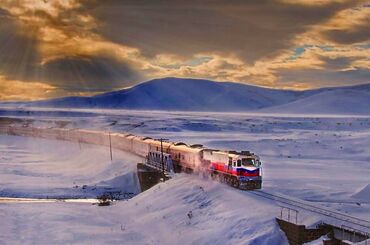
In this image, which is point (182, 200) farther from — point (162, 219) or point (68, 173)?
point (68, 173)

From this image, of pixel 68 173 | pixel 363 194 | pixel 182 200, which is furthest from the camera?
pixel 68 173

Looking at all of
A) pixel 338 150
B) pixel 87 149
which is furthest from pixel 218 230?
pixel 87 149

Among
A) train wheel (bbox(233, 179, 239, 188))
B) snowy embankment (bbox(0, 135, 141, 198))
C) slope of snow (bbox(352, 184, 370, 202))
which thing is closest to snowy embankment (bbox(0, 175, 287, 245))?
train wheel (bbox(233, 179, 239, 188))

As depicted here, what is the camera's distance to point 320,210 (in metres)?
33.5

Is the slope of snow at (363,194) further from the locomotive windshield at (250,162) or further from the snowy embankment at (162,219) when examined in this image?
the snowy embankment at (162,219)

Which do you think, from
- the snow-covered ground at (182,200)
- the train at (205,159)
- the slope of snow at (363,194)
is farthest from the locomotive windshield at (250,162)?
the slope of snow at (363,194)

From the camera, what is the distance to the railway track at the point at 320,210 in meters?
30.2

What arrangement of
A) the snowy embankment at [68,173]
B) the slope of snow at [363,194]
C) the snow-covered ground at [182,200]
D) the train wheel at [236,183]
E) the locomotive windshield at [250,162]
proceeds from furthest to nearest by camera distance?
the snowy embankment at [68,173]
the slope of snow at [363,194]
the locomotive windshield at [250,162]
the train wheel at [236,183]
the snow-covered ground at [182,200]

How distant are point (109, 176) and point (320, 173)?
92.4ft

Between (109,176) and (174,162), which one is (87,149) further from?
(174,162)

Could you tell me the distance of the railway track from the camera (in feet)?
99.2

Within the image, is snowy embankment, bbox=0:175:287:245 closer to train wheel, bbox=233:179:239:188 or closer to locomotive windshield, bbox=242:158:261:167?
train wheel, bbox=233:179:239:188

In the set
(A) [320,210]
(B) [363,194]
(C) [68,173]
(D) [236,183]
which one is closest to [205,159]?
(D) [236,183]

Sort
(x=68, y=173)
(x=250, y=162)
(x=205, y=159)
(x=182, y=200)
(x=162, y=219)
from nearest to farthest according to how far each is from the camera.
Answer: (x=162, y=219)
(x=250, y=162)
(x=182, y=200)
(x=205, y=159)
(x=68, y=173)
